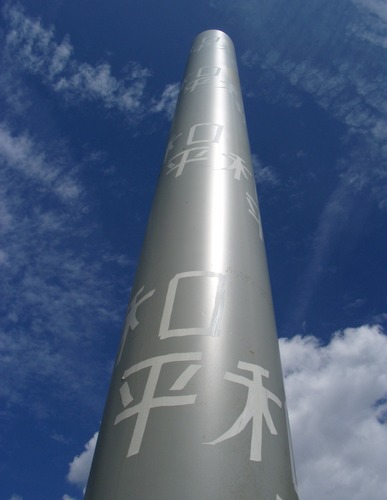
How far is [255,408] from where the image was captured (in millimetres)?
3480

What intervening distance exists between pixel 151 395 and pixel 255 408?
2.38 ft

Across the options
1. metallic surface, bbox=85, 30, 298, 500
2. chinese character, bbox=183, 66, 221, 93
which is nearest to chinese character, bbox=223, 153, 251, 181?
metallic surface, bbox=85, 30, 298, 500

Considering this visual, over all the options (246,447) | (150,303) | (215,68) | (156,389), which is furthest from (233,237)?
(215,68)

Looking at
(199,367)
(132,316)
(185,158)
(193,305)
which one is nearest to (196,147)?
(185,158)

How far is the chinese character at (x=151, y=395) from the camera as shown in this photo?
3.30 meters

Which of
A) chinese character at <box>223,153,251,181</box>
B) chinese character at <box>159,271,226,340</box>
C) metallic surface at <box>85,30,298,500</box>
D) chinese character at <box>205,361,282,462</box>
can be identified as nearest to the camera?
metallic surface at <box>85,30,298,500</box>

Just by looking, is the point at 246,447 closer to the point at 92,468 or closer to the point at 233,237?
the point at 92,468

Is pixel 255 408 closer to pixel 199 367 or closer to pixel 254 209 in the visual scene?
pixel 199 367

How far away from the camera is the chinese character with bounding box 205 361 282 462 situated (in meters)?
3.23

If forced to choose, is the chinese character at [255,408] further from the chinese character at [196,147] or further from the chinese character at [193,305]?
the chinese character at [196,147]

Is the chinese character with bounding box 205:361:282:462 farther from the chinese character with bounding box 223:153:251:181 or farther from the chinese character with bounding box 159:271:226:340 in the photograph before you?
the chinese character with bounding box 223:153:251:181

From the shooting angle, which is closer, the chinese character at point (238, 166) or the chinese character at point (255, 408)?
the chinese character at point (255, 408)

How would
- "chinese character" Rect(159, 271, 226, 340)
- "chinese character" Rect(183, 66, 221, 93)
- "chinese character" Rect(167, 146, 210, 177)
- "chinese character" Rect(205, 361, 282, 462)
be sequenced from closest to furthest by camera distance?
"chinese character" Rect(205, 361, 282, 462)
"chinese character" Rect(159, 271, 226, 340)
"chinese character" Rect(167, 146, 210, 177)
"chinese character" Rect(183, 66, 221, 93)

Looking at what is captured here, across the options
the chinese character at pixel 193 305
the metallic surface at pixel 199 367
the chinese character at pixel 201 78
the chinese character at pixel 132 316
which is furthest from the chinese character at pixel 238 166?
the chinese character at pixel 201 78
